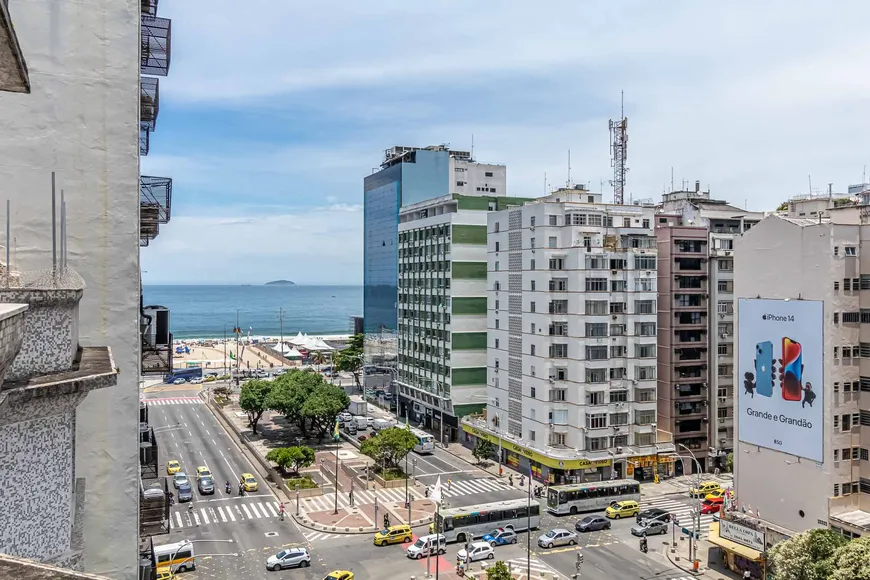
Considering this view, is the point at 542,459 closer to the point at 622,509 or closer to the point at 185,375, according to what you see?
the point at 622,509

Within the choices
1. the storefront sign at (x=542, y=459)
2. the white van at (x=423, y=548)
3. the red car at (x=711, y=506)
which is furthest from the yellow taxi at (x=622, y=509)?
the white van at (x=423, y=548)

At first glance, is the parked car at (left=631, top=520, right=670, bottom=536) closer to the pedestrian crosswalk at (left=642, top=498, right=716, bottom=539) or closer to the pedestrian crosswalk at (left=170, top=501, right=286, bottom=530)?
the pedestrian crosswalk at (left=642, top=498, right=716, bottom=539)

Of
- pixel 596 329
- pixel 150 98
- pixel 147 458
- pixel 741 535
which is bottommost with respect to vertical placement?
pixel 741 535

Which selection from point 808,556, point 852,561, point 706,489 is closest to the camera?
point 852,561

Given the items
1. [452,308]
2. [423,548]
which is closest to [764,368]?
[423,548]

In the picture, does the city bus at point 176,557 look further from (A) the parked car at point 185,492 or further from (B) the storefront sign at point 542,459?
(B) the storefront sign at point 542,459

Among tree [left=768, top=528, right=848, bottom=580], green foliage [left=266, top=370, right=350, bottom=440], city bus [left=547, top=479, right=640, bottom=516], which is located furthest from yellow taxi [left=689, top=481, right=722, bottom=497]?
green foliage [left=266, top=370, right=350, bottom=440]
